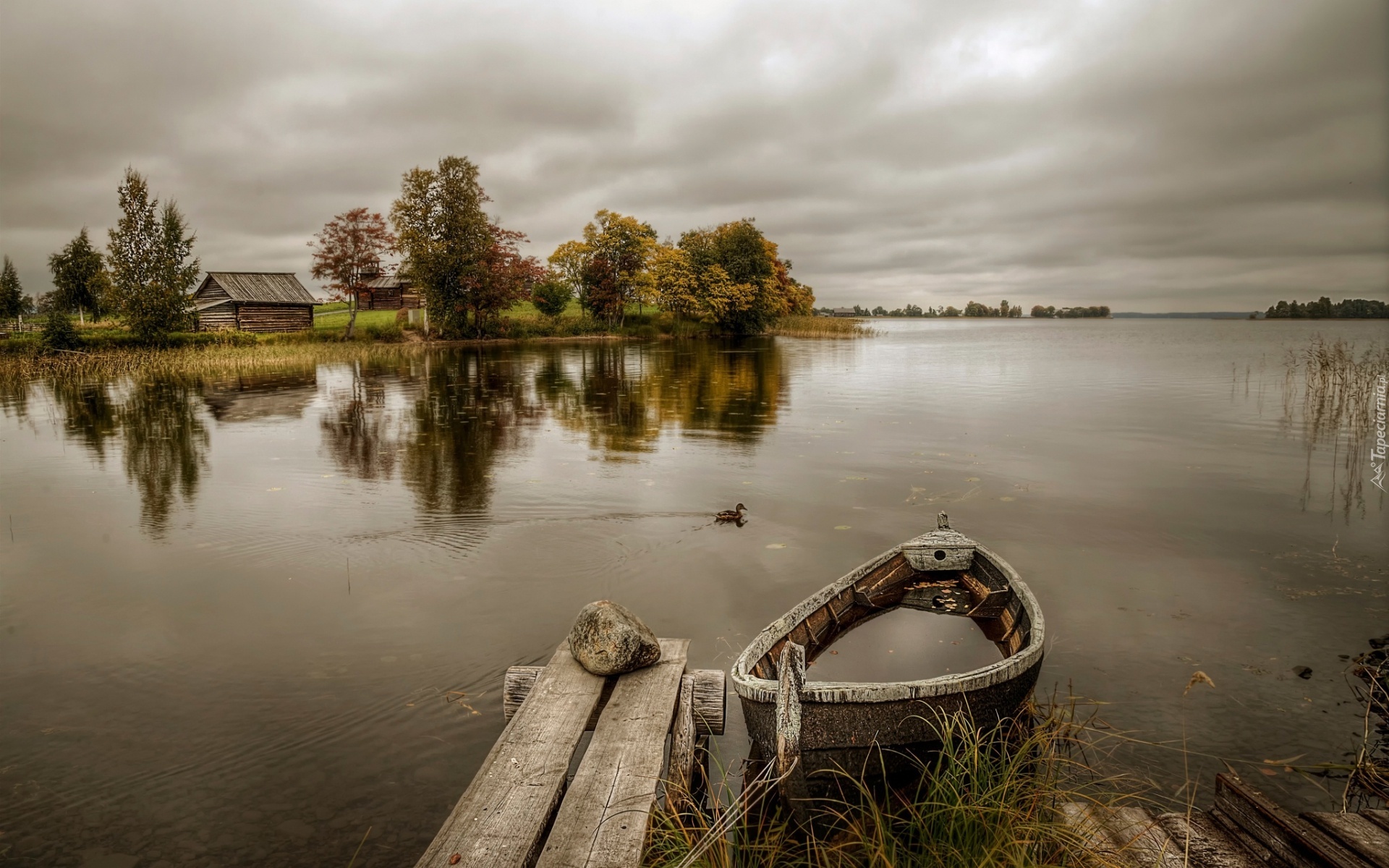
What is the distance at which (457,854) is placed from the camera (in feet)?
10.9

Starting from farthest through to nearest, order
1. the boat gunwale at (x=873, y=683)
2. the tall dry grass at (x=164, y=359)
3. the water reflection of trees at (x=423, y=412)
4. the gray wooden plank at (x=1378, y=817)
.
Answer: the tall dry grass at (x=164, y=359) → the water reflection of trees at (x=423, y=412) → the boat gunwale at (x=873, y=683) → the gray wooden plank at (x=1378, y=817)

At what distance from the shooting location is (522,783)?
3846mm

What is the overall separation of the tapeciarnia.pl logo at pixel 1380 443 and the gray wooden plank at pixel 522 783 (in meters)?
14.7

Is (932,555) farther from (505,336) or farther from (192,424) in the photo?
(505,336)

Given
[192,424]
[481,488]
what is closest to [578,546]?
[481,488]

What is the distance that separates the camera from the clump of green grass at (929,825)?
3520mm

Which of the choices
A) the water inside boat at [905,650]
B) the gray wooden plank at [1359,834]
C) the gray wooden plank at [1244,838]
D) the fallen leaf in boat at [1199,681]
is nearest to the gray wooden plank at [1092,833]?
the gray wooden plank at [1244,838]

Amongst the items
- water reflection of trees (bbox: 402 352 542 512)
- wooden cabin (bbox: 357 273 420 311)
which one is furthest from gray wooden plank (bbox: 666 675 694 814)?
wooden cabin (bbox: 357 273 420 311)

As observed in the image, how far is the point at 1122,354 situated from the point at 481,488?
52926 mm

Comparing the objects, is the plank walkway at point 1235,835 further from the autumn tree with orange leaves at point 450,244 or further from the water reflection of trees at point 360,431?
the autumn tree with orange leaves at point 450,244

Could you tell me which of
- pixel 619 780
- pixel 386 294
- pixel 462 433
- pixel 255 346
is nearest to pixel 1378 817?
pixel 619 780

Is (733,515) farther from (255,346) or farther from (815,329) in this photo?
(815,329)

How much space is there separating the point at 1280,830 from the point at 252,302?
65112 mm

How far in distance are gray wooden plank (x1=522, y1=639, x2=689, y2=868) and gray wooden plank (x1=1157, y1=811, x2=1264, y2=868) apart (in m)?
2.51
